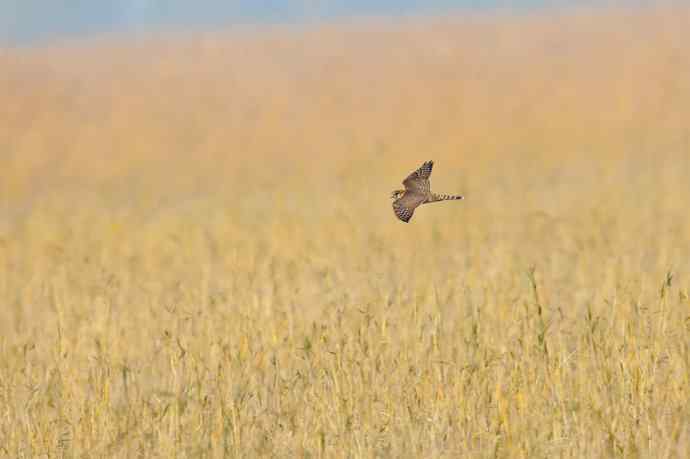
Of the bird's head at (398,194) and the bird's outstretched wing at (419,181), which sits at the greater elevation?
the bird's outstretched wing at (419,181)

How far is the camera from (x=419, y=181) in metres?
3.57

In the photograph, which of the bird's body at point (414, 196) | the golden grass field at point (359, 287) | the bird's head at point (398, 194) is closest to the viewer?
the bird's body at point (414, 196)

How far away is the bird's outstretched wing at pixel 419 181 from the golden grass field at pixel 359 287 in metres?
1.12

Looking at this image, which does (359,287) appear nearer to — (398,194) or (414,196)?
(398,194)

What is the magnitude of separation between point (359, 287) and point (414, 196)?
10.1 feet

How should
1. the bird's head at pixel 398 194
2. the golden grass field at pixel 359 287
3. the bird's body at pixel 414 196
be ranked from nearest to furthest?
1. the bird's body at pixel 414 196
2. the bird's head at pixel 398 194
3. the golden grass field at pixel 359 287

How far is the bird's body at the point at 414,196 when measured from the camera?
3.16 meters

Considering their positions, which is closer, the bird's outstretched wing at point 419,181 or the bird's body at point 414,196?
the bird's body at point 414,196

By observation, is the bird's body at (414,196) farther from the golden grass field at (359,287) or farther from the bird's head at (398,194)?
the golden grass field at (359,287)

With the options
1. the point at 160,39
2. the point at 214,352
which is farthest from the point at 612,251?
the point at 160,39

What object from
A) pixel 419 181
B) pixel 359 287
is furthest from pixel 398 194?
pixel 359 287

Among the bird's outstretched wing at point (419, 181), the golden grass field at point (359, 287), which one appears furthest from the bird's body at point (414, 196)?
the golden grass field at point (359, 287)

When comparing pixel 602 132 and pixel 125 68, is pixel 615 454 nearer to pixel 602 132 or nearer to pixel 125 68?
pixel 602 132

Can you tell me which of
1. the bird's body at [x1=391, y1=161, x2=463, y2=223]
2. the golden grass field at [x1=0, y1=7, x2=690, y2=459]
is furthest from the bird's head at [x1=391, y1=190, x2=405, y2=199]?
the golden grass field at [x1=0, y1=7, x2=690, y2=459]
